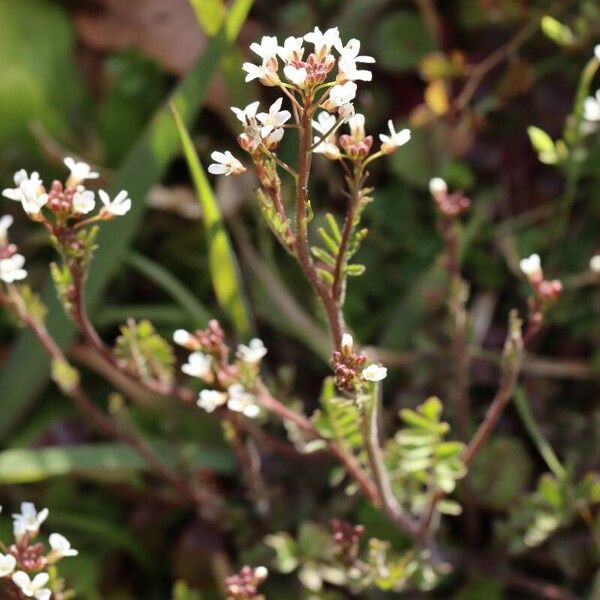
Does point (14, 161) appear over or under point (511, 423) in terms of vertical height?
over

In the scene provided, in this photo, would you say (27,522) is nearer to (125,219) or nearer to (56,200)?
(56,200)

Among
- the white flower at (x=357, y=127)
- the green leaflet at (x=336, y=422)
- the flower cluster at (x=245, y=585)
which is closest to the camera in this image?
the white flower at (x=357, y=127)

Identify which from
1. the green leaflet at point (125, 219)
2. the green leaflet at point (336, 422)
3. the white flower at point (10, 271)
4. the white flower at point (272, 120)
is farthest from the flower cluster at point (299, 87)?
the green leaflet at point (125, 219)

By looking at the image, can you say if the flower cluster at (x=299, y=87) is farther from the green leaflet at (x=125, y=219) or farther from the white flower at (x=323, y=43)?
the green leaflet at (x=125, y=219)

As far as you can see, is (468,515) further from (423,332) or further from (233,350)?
(233,350)

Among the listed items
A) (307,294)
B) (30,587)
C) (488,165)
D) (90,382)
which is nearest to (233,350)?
(307,294)
